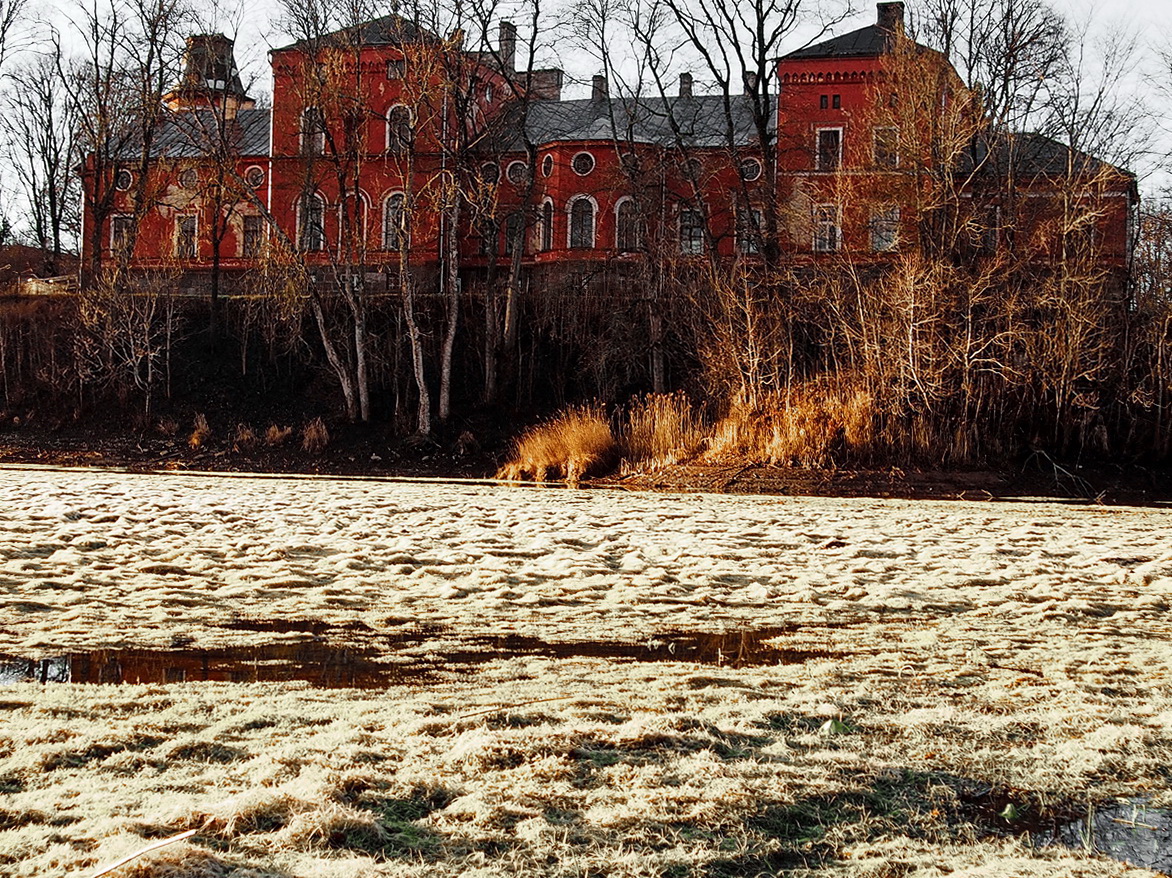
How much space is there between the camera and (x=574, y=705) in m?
4.52

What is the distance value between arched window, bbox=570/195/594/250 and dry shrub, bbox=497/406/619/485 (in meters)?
22.8

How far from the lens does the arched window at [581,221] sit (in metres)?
41.2

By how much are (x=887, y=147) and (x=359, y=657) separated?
67.6ft

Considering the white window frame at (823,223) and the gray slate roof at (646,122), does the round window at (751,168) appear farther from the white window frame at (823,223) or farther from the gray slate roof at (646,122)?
the white window frame at (823,223)

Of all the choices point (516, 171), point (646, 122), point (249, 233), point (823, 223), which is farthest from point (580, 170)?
point (823, 223)

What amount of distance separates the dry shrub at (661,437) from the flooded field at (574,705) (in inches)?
340

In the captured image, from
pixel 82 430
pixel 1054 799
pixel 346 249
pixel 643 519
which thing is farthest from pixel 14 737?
pixel 82 430

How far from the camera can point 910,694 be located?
4887mm

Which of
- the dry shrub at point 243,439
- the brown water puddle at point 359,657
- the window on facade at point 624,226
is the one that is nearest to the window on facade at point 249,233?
the window on facade at point 624,226

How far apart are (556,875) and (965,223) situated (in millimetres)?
20168

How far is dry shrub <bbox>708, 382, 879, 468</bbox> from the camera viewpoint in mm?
17750

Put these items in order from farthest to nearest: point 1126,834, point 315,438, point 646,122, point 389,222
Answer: point 646,122, point 389,222, point 315,438, point 1126,834

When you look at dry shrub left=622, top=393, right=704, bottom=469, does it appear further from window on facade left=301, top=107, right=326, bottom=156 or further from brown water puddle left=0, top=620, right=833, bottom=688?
brown water puddle left=0, top=620, right=833, bottom=688

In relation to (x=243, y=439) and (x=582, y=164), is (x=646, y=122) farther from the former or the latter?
(x=243, y=439)
